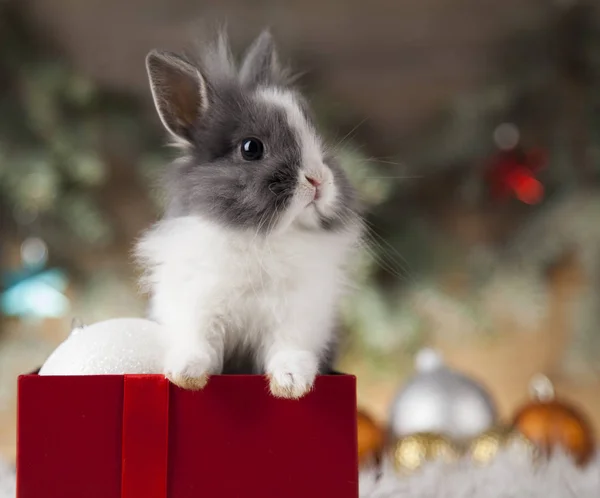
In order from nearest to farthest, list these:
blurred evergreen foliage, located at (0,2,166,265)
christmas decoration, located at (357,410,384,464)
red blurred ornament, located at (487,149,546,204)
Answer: christmas decoration, located at (357,410,384,464) → blurred evergreen foliage, located at (0,2,166,265) → red blurred ornament, located at (487,149,546,204)

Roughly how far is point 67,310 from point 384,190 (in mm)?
1158

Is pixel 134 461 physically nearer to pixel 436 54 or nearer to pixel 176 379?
pixel 176 379

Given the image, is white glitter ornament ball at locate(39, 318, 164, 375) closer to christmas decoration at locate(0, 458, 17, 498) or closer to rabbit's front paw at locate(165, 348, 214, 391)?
rabbit's front paw at locate(165, 348, 214, 391)

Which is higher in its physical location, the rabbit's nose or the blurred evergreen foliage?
the blurred evergreen foliage

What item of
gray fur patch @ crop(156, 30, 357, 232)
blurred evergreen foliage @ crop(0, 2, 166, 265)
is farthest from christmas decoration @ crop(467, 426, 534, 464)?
blurred evergreen foliage @ crop(0, 2, 166, 265)

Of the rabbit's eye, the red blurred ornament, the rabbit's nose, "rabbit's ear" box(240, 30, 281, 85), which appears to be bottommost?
the rabbit's nose

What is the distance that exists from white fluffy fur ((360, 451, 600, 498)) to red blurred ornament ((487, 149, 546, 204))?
3.67ft

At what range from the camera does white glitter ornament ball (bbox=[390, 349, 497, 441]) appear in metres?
1.71

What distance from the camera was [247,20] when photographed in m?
2.55

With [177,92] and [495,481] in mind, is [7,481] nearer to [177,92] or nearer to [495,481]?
[177,92]

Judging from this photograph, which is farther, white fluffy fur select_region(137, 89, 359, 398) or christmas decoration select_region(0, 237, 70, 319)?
christmas decoration select_region(0, 237, 70, 319)

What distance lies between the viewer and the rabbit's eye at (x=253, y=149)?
107 cm

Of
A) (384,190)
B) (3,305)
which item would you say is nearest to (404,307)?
(384,190)

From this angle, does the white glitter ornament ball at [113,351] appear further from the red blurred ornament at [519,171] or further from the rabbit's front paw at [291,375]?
the red blurred ornament at [519,171]
